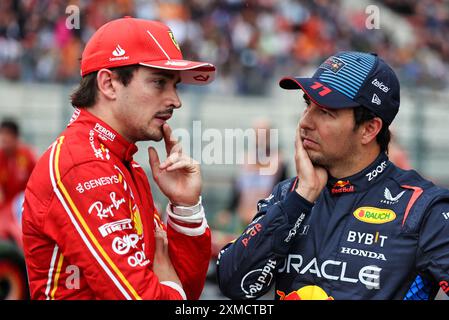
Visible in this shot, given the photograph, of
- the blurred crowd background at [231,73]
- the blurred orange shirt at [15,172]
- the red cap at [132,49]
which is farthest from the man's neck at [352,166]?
the blurred orange shirt at [15,172]

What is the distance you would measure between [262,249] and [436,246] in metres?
0.64

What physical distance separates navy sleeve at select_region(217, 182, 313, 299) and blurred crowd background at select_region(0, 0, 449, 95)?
8151mm

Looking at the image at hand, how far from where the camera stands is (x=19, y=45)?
13.1 m

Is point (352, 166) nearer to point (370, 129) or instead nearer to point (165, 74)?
point (370, 129)

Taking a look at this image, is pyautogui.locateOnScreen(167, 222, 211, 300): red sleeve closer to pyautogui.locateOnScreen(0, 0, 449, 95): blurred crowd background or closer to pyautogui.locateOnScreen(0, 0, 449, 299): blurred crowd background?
pyautogui.locateOnScreen(0, 0, 449, 299): blurred crowd background

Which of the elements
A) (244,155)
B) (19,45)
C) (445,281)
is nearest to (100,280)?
(445,281)

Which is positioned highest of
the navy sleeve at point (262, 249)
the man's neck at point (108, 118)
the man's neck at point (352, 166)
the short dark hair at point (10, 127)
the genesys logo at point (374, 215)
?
the man's neck at point (108, 118)

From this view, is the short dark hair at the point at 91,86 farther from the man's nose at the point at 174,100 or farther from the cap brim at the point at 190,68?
the man's nose at the point at 174,100

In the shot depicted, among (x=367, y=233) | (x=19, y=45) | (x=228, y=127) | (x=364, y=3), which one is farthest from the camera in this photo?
(x=364, y=3)

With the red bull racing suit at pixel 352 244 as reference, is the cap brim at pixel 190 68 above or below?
above

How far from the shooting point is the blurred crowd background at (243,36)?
12531 millimetres

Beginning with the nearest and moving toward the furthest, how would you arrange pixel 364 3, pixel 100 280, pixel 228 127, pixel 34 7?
pixel 100 280 < pixel 228 127 < pixel 34 7 < pixel 364 3

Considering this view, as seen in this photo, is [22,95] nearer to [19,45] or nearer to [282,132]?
[19,45]
